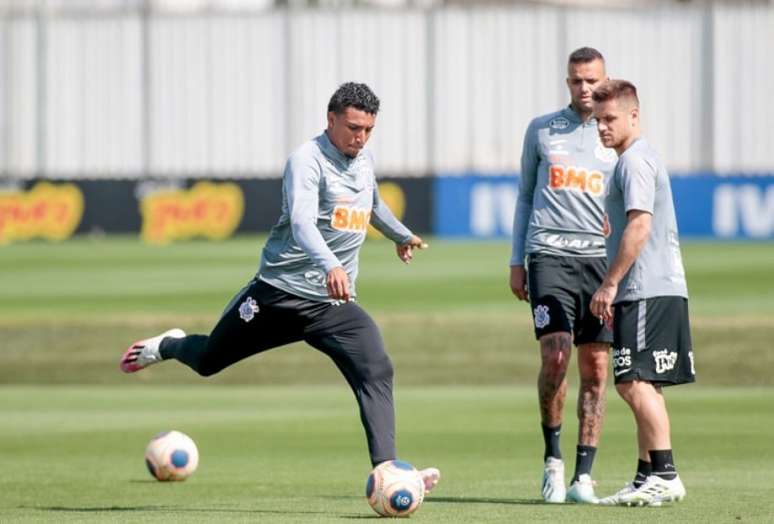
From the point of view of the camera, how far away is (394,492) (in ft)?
27.5

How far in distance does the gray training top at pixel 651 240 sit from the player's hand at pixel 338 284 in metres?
1.43

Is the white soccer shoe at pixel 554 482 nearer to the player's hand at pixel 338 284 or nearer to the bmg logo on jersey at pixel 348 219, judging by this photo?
the bmg logo on jersey at pixel 348 219

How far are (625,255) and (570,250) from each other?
1090mm

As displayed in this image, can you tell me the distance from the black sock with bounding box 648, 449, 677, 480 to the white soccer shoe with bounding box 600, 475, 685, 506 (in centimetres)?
2

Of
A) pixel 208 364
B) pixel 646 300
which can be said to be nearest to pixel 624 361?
pixel 646 300

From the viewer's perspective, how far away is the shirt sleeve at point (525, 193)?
9.96m

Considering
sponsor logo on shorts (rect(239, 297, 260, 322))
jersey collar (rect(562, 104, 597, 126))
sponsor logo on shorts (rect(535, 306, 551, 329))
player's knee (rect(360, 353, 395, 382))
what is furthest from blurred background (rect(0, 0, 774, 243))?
player's knee (rect(360, 353, 395, 382))

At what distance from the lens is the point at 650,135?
43.1m

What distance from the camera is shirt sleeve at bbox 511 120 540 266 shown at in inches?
392

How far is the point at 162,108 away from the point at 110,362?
1055 inches

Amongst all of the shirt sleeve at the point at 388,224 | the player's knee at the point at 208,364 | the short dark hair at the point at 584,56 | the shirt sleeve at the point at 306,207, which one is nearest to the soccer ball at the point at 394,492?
the shirt sleeve at the point at 306,207

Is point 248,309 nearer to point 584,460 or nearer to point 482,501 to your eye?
point 482,501

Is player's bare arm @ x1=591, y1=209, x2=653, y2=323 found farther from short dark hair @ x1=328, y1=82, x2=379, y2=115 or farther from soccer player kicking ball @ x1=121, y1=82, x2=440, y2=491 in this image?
short dark hair @ x1=328, y1=82, x2=379, y2=115

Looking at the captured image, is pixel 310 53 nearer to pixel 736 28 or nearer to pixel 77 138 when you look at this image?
pixel 77 138
